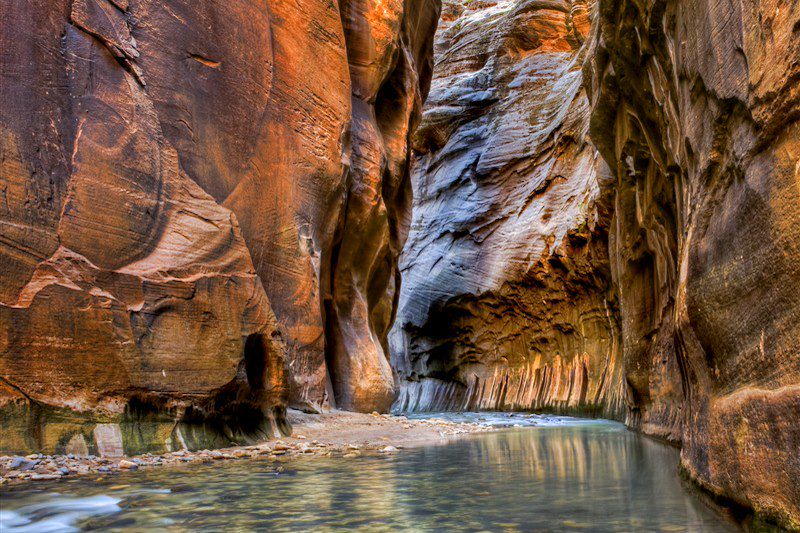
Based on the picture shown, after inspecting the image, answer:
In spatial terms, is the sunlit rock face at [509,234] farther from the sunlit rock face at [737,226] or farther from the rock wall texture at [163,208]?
the sunlit rock face at [737,226]

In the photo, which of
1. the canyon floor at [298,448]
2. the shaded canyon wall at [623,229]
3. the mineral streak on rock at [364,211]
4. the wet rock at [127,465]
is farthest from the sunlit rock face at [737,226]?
the mineral streak on rock at [364,211]

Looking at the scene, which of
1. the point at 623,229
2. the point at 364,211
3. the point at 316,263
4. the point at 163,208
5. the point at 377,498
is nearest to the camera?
the point at 377,498

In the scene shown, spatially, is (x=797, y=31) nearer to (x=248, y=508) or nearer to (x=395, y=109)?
(x=248, y=508)

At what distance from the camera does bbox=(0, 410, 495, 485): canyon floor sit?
15.4 ft

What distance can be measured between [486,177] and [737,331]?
20.2 meters

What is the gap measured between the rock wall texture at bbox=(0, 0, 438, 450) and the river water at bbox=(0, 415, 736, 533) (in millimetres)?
1228

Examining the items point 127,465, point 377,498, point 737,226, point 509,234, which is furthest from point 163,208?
point 509,234

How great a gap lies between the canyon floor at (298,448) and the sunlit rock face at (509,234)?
7487 mm

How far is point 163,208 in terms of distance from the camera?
6.70 metres

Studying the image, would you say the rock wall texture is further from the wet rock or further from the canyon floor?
the wet rock

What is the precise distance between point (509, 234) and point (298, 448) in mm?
15329

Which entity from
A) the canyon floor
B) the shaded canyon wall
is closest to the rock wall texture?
the canyon floor

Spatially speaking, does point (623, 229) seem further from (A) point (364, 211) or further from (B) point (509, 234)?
(B) point (509, 234)

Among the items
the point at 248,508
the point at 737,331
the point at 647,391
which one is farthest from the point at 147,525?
the point at 647,391
